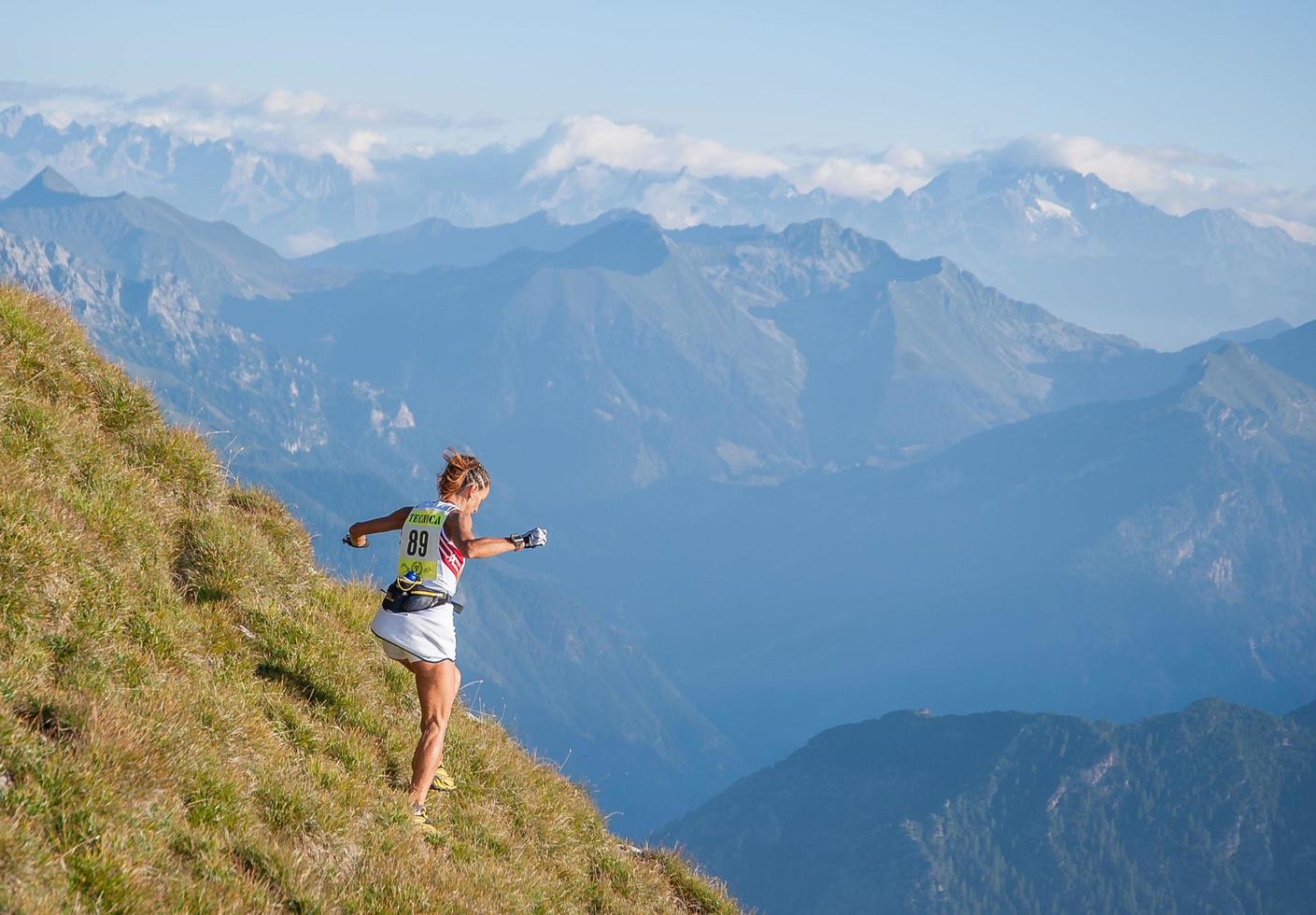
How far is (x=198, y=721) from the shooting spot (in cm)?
830

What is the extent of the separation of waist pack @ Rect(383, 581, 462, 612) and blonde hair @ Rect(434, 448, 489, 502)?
3.30 ft

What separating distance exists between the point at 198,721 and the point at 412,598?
2.18m

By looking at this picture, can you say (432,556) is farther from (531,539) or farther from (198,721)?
(198,721)

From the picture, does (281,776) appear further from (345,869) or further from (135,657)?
(135,657)

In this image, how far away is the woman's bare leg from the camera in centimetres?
980

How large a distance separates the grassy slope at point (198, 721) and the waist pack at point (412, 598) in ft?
4.59

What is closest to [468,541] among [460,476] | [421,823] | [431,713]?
[460,476]

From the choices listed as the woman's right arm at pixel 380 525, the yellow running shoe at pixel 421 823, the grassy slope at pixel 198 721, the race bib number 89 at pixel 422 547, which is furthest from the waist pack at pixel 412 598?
the yellow running shoe at pixel 421 823

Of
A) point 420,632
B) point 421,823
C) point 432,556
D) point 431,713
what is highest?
point 432,556

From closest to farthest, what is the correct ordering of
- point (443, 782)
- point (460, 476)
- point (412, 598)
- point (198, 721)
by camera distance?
point (198, 721) < point (412, 598) < point (460, 476) < point (443, 782)

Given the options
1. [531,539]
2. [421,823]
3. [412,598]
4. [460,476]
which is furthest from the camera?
[460,476]

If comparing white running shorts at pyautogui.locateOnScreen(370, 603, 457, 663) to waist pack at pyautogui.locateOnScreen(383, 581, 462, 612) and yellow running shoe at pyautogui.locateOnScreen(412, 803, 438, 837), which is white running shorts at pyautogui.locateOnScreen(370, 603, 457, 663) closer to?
waist pack at pyautogui.locateOnScreen(383, 581, 462, 612)

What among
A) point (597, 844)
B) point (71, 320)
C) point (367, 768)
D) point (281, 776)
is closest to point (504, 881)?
point (367, 768)

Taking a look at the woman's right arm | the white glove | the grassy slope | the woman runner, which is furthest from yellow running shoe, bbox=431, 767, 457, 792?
the white glove
